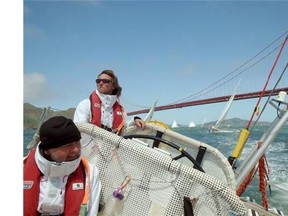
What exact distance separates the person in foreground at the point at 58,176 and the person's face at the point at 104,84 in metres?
1.30

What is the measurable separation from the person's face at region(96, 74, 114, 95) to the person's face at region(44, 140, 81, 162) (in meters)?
1.41

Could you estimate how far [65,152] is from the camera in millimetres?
1494

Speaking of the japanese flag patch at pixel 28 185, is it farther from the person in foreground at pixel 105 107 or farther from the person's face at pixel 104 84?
the person's face at pixel 104 84

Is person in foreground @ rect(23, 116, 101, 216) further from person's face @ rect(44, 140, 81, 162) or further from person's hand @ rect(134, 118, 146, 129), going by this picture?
person's hand @ rect(134, 118, 146, 129)

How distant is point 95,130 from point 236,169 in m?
1.80

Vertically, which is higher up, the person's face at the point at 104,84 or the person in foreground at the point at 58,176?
the person's face at the point at 104,84

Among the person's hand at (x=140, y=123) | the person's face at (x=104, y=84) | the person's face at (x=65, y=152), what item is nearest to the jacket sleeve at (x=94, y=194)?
the person's face at (x=65, y=152)

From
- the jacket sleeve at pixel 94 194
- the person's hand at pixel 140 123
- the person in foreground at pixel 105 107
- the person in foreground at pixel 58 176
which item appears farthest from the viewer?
the person in foreground at pixel 105 107

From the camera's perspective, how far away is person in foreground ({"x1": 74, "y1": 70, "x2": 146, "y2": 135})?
2795mm

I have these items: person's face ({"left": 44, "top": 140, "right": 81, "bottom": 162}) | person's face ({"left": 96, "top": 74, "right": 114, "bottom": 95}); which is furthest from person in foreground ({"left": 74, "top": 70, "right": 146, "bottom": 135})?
person's face ({"left": 44, "top": 140, "right": 81, "bottom": 162})

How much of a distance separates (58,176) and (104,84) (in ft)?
4.68

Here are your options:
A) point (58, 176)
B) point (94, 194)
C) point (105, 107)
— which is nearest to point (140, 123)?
point (105, 107)

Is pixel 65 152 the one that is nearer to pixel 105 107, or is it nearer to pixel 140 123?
pixel 140 123

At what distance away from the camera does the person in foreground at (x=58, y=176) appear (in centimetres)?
148
